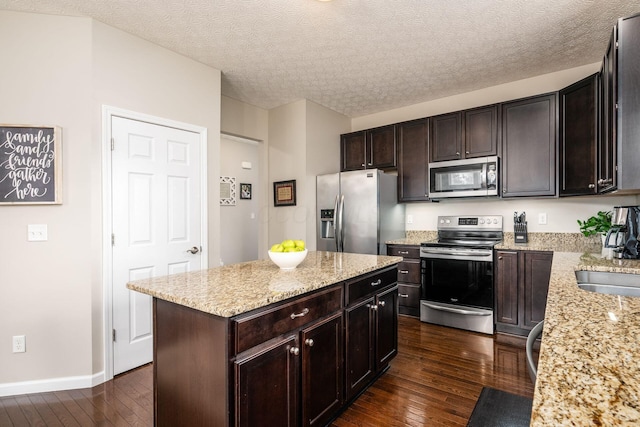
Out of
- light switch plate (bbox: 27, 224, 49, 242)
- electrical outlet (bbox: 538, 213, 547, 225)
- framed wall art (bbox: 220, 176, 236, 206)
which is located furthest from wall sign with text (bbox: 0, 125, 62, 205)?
electrical outlet (bbox: 538, 213, 547, 225)

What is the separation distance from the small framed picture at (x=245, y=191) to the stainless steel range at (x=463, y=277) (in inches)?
114

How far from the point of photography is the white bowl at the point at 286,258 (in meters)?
1.97

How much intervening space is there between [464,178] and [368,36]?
74.2 inches

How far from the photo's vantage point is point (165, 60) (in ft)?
9.62

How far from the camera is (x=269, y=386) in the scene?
4.78 ft

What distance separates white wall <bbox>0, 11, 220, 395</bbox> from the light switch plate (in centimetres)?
3

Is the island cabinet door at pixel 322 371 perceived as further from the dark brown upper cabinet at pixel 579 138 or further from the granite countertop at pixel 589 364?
the dark brown upper cabinet at pixel 579 138

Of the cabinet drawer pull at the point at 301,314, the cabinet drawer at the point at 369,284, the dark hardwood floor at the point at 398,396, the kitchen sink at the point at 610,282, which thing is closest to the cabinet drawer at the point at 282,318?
the cabinet drawer pull at the point at 301,314

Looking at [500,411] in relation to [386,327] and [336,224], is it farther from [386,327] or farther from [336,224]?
[336,224]

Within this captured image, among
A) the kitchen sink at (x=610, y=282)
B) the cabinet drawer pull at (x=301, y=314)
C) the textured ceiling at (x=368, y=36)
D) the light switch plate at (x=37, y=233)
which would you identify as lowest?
the cabinet drawer pull at (x=301, y=314)

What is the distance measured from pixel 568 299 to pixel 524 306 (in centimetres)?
227

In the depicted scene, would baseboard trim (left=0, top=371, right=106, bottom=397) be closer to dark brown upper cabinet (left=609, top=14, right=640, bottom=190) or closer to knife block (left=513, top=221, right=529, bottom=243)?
dark brown upper cabinet (left=609, top=14, right=640, bottom=190)

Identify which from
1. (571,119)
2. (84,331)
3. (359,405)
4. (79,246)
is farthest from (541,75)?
(84,331)

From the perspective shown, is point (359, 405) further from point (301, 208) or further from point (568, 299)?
point (301, 208)
